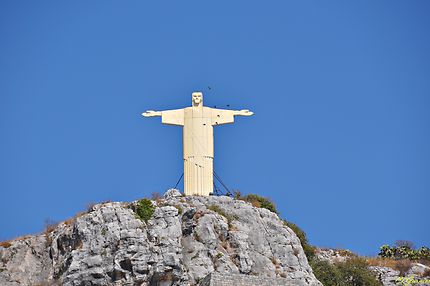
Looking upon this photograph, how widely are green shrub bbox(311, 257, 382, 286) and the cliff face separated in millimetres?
4747

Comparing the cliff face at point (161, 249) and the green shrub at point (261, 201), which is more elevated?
the green shrub at point (261, 201)

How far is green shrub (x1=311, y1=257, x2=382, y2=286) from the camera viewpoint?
77812 mm

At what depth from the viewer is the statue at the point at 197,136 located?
7512 centimetres

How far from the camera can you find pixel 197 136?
2968 inches

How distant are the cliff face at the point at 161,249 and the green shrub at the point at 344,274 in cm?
475

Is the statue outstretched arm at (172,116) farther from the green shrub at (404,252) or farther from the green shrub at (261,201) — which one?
the green shrub at (404,252)

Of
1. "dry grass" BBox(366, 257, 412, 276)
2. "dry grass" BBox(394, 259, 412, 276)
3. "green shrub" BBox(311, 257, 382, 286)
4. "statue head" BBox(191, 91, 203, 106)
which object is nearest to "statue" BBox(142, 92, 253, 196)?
"statue head" BBox(191, 91, 203, 106)

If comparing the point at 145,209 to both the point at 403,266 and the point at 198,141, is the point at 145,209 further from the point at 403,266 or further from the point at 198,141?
the point at 403,266

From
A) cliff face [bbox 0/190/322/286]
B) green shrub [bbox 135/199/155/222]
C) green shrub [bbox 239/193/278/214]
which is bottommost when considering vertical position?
cliff face [bbox 0/190/322/286]

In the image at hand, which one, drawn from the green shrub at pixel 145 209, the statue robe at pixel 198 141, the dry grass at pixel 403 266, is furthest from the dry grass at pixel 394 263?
the green shrub at pixel 145 209

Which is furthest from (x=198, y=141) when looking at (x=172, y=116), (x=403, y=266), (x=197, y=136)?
(x=403, y=266)

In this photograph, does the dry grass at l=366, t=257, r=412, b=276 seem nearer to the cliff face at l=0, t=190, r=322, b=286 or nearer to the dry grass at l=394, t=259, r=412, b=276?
the dry grass at l=394, t=259, r=412, b=276

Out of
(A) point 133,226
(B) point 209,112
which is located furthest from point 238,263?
(B) point 209,112

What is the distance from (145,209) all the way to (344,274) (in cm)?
1682
